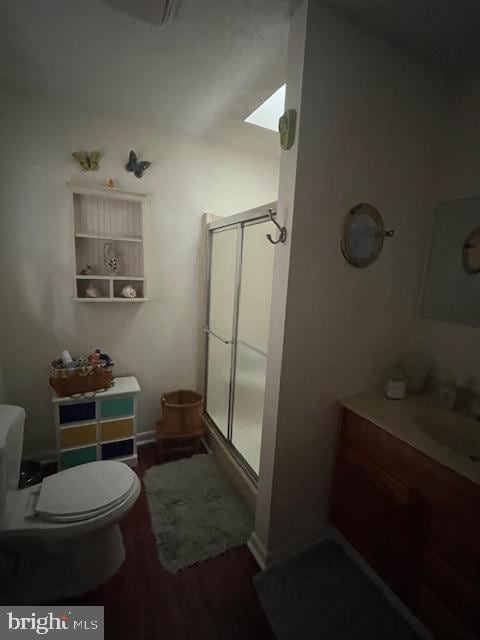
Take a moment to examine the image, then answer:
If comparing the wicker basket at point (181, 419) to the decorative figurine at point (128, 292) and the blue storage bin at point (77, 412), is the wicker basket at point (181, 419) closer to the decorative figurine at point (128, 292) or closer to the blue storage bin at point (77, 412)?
the blue storage bin at point (77, 412)

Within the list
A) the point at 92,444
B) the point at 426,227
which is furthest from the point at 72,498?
the point at 426,227

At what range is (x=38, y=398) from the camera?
1926 mm

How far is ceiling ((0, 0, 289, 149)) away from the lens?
1070 millimetres

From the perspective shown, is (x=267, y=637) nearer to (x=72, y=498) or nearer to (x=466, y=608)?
(x=466, y=608)

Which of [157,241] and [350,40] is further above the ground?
[350,40]

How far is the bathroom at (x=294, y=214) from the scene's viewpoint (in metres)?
1.11

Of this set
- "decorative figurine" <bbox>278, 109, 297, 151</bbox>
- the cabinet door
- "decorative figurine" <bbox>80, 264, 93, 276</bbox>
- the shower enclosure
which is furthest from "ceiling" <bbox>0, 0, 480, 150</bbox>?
the cabinet door

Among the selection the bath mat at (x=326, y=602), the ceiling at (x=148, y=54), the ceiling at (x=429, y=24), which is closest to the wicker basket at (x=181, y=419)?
the bath mat at (x=326, y=602)

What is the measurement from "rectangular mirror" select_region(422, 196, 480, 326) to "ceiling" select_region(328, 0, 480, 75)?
605 millimetres

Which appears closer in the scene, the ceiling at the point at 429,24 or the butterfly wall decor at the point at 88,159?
the ceiling at the point at 429,24

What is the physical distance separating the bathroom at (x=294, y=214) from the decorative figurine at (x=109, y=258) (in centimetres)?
23

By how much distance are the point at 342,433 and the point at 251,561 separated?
0.79 meters

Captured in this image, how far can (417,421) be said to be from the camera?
1280 millimetres

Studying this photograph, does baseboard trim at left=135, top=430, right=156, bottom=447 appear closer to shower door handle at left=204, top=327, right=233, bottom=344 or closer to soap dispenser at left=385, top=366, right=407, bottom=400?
shower door handle at left=204, top=327, right=233, bottom=344
